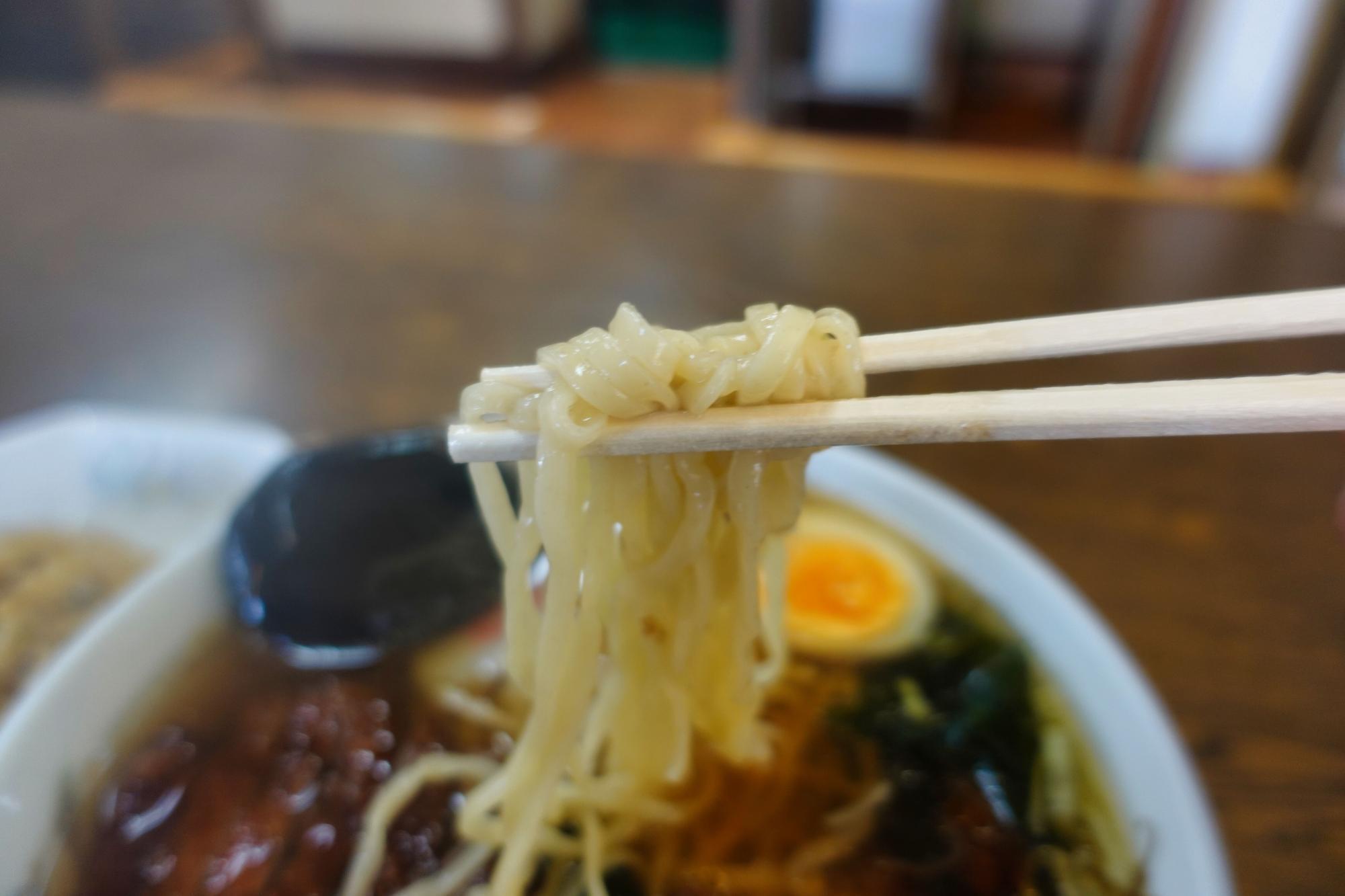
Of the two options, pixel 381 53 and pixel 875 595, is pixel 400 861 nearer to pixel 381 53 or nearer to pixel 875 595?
pixel 875 595

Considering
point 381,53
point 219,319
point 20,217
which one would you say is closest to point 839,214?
point 219,319

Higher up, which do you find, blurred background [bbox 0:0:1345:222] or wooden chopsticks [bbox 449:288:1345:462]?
wooden chopsticks [bbox 449:288:1345:462]

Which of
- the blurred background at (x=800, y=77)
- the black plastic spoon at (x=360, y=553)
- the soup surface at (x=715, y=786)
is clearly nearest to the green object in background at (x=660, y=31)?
the blurred background at (x=800, y=77)

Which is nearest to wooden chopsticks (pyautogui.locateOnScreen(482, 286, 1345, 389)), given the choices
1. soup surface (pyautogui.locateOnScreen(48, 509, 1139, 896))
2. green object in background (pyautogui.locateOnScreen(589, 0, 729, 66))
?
soup surface (pyautogui.locateOnScreen(48, 509, 1139, 896))

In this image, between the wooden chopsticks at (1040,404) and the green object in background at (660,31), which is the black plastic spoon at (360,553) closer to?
the wooden chopsticks at (1040,404)

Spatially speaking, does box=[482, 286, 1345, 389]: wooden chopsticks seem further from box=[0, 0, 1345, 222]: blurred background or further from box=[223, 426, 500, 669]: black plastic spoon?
box=[0, 0, 1345, 222]: blurred background

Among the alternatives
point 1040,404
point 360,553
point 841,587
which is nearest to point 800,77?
point 841,587
